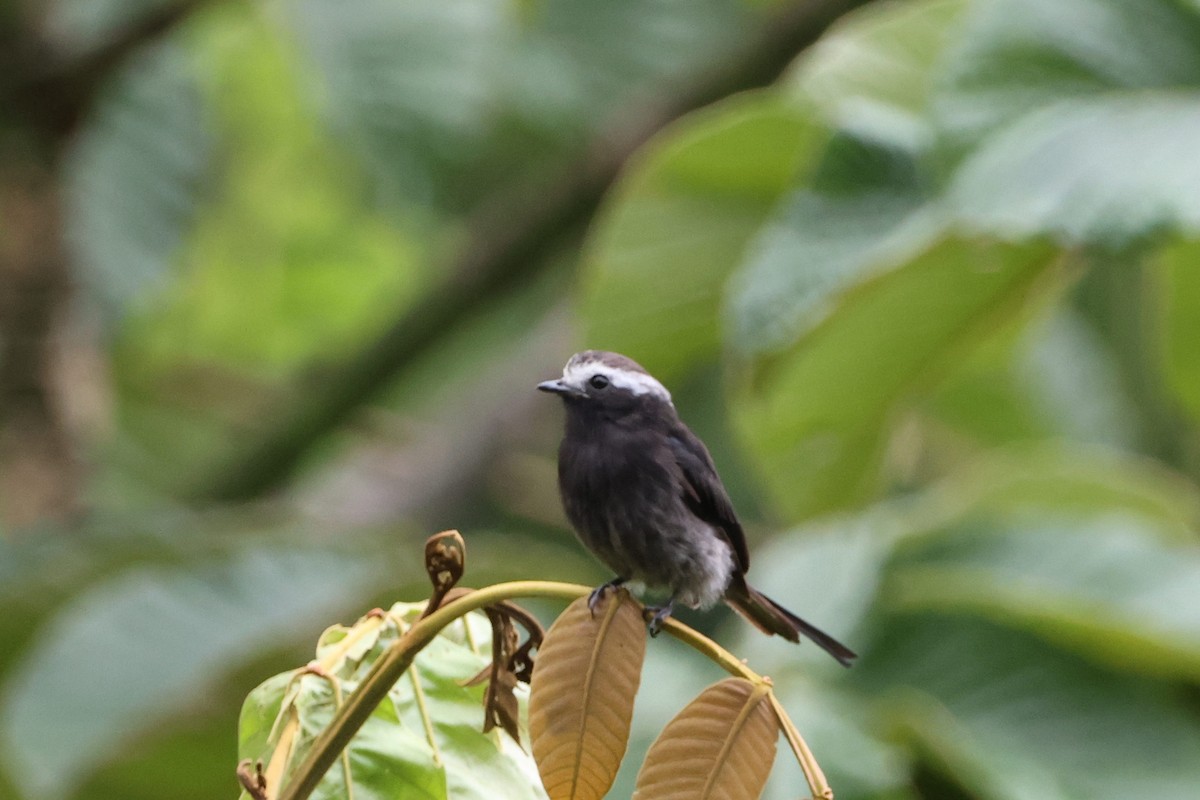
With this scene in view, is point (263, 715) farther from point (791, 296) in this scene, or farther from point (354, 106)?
point (354, 106)

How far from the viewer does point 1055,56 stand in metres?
2.69

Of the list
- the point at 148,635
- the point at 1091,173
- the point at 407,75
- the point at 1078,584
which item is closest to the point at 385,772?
the point at 1091,173

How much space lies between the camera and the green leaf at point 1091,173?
91.0 inches

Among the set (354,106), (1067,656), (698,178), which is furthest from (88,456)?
(1067,656)

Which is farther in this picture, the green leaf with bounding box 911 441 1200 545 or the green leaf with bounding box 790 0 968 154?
the green leaf with bounding box 911 441 1200 545

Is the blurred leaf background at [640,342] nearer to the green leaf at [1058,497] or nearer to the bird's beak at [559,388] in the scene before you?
the green leaf at [1058,497]

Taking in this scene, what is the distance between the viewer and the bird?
175 centimetres

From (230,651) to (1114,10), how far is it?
97.0 inches

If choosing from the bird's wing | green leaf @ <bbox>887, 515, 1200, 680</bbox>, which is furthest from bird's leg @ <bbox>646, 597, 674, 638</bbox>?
green leaf @ <bbox>887, 515, 1200, 680</bbox>

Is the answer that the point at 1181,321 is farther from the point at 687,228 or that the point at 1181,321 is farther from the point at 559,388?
the point at 559,388

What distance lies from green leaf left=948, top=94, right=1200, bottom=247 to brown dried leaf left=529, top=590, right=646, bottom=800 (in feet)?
4.16

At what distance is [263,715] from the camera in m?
1.49

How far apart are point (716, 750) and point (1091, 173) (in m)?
1.44

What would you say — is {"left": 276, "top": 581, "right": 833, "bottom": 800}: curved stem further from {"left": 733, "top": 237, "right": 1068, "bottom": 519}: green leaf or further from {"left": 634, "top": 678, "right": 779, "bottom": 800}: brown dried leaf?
{"left": 733, "top": 237, "right": 1068, "bottom": 519}: green leaf
